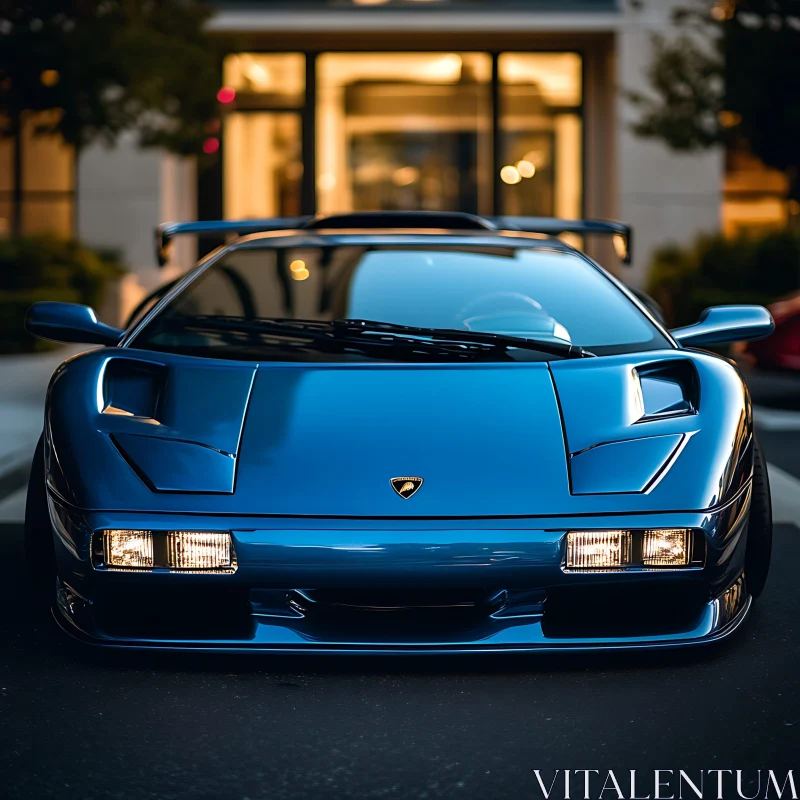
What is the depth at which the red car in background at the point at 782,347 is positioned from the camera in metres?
10.3

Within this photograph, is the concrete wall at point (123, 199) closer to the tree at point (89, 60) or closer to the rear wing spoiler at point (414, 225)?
the tree at point (89, 60)

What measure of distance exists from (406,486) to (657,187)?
19490 mm

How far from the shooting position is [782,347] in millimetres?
10336

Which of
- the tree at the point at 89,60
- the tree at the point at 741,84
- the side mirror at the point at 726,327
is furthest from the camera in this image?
the tree at the point at 741,84

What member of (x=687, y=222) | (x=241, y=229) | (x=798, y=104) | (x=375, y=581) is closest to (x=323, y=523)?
(x=375, y=581)

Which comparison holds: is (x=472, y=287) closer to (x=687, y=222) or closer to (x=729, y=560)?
(x=729, y=560)

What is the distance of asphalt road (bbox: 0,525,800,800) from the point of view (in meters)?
2.98

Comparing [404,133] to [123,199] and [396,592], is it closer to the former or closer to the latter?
[123,199]

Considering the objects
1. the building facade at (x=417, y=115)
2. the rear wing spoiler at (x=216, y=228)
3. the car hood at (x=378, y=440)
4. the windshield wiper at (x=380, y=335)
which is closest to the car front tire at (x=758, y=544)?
the car hood at (x=378, y=440)

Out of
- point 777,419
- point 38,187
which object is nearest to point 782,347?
point 777,419

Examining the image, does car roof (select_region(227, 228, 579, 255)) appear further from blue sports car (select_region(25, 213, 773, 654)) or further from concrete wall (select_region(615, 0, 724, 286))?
concrete wall (select_region(615, 0, 724, 286))

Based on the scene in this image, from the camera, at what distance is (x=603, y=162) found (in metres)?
23.9

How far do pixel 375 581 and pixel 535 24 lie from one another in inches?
793

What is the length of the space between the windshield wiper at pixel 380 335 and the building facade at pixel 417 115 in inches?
725
